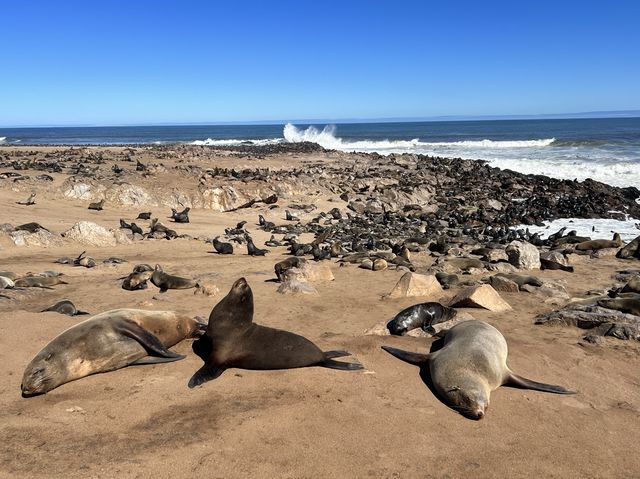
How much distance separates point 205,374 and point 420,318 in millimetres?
2725

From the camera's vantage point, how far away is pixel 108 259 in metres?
9.57

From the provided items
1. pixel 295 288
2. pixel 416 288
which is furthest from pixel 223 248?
pixel 416 288

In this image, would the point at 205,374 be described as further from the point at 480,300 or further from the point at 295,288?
the point at 480,300

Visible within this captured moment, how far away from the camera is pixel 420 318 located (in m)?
6.01

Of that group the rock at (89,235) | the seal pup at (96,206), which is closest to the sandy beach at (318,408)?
the rock at (89,235)

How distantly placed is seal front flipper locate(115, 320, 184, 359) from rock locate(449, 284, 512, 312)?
3.94 metres

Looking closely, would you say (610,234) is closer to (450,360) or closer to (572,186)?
(572,186)

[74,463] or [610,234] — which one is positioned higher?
[74,463]

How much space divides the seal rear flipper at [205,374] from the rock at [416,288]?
3.56m

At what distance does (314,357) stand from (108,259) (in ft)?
20.6

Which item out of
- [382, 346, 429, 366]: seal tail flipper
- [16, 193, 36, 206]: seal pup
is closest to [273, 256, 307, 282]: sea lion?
[382, 346, 429, 366]: seal tail flipper

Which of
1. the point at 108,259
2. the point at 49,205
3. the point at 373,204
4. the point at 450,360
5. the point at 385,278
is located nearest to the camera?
the point at 450,360

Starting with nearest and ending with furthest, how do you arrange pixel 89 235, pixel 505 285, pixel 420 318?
pixel 420 318
pixel 505 285
pixel 89 235

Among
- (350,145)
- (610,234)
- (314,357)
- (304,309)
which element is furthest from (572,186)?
(350,145)
